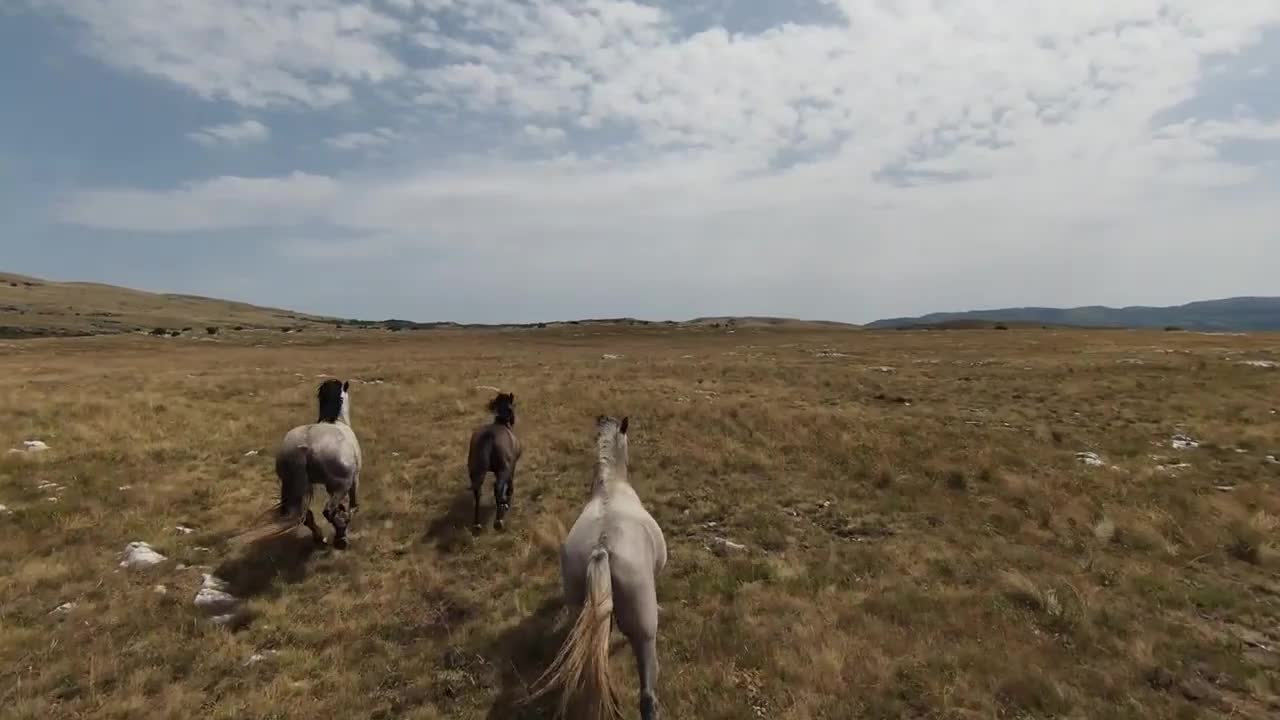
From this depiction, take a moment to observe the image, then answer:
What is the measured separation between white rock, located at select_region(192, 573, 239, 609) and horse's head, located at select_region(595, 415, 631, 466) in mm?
5820

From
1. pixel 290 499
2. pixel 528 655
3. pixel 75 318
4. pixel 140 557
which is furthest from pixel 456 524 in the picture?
pixel 75 318

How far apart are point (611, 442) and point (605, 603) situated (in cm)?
338

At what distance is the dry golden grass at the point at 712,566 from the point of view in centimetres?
742

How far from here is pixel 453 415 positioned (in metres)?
A: 22.0

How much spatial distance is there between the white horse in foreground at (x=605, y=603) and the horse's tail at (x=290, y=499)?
209 inches

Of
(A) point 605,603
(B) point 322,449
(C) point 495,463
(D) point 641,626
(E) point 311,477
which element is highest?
(B) point 322,449

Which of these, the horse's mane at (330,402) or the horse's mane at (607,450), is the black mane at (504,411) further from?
the horse's mane at (607,450)

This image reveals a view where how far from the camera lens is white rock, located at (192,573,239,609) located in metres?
9.15

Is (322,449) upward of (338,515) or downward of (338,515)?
upward

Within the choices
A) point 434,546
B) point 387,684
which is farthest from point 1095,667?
point 434,546

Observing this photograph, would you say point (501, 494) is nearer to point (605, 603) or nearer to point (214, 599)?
point (214, 599)

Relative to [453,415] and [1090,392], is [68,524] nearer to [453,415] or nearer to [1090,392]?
[453,415]

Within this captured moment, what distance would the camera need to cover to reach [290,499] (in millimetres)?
10219

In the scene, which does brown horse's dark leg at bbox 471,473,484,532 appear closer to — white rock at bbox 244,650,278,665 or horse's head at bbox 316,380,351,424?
horse's head at bbox 316,380,351,424
